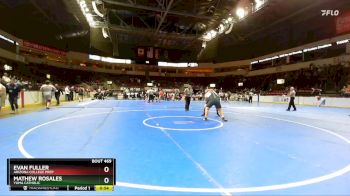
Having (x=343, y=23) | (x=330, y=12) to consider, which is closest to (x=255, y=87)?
(x=330, y=12)

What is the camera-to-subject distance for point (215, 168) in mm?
4613

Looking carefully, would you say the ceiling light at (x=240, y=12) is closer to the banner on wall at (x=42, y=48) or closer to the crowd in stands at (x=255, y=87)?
the crowd in stands at (x=255, y=87)

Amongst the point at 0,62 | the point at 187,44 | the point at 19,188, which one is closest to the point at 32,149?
the point at 19,188

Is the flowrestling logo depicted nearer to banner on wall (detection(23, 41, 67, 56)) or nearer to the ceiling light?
the ceiling light

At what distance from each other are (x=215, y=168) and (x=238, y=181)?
2.23ft

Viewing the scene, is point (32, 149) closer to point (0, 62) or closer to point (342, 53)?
point (0, 62)
